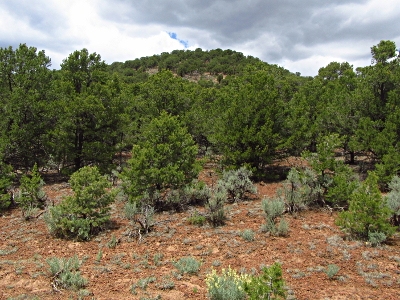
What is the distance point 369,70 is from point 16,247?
55.7ft

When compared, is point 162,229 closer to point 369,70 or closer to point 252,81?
point 252,81

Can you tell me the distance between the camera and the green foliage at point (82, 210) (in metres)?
9.02

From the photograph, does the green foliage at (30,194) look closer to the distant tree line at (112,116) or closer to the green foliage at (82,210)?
the green foliage at (82,210)

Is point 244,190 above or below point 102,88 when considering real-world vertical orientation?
below

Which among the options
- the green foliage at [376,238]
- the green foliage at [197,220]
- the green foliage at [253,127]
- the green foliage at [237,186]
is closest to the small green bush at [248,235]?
the green foliage at [197,220]

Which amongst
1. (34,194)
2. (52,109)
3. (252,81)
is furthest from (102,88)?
(252,81)

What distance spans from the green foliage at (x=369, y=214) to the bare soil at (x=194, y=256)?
454 millimetres

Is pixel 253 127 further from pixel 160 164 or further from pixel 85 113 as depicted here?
pixel 85 113

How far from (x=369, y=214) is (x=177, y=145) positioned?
6904 mm

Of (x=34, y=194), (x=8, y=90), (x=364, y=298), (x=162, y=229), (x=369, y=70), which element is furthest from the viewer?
(x=8, y=90)

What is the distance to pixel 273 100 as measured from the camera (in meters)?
15.5

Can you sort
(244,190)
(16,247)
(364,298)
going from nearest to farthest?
(364,298), (16,247), (244,190)

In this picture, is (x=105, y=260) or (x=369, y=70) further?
(x=369, y=70)

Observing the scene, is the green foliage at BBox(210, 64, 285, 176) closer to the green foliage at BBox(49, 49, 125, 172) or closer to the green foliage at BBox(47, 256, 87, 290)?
the green foliage at BBox(49, 49, 125, 172)
